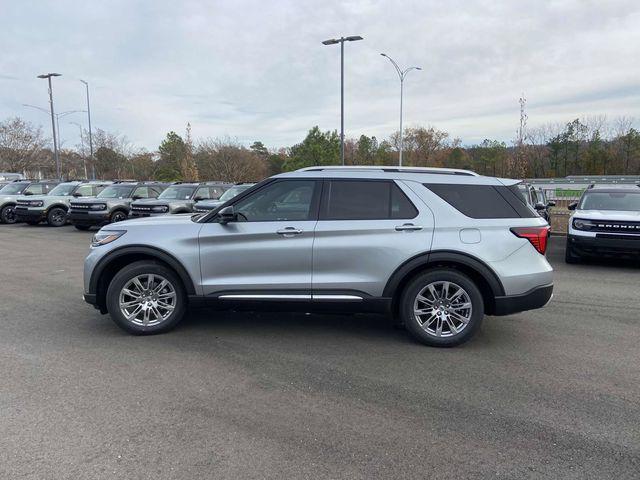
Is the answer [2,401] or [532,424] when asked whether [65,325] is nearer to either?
[2,401]

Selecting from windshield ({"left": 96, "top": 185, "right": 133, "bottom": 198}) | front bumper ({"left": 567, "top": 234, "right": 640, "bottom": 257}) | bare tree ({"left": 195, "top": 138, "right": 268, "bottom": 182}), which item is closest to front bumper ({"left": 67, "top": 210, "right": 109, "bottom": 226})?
windshield ({"left": 96, "top": 185, "right": 133, "bottom": 198})

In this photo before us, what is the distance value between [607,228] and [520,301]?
6131 millimetres

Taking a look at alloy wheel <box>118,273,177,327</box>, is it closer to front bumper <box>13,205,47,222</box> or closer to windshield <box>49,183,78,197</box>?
front bumper <box>13,205,47,222</box>

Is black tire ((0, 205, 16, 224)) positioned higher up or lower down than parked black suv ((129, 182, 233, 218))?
lower down

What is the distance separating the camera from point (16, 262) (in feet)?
34.2

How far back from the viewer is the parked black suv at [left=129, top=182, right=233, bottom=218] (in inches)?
640

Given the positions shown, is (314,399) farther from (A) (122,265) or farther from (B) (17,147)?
(B) (17,147)

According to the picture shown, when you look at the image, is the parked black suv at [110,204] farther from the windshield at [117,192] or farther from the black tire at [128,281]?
the black tire at [128,281]

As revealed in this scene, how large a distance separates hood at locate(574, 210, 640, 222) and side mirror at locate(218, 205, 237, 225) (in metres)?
8.00

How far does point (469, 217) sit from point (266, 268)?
84.0 inches

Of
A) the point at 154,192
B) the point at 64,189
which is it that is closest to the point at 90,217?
the point at 154,192

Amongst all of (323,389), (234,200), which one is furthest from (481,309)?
(234,200)

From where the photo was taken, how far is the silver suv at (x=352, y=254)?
4957 mm

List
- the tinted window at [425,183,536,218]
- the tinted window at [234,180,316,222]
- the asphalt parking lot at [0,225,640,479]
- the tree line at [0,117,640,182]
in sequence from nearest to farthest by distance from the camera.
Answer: the asphalt parking lot at [0,225,640,479], the tinted window at [425,183,536,218], the tinted window at [234,180,316,222], the tree line at [0,117,640,182]
